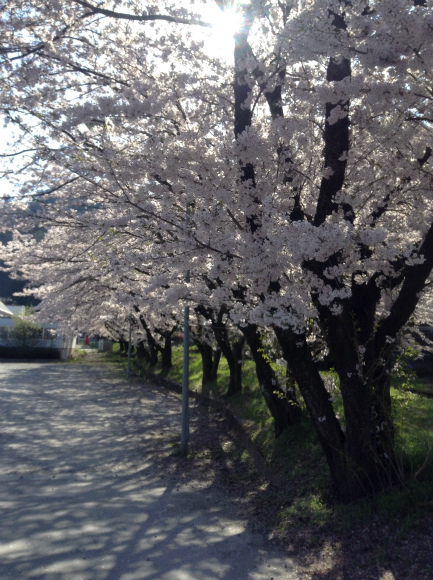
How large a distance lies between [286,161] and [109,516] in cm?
514

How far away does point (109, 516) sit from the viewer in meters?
6.83

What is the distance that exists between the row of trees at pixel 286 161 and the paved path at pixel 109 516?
1730 mm

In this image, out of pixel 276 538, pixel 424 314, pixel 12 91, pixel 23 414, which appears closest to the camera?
pixel 276 538

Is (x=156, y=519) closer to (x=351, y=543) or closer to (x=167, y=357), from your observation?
(x=351, y=543)

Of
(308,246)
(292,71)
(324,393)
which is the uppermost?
(292,71)

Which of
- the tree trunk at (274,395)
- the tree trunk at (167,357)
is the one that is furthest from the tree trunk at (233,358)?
the tree trunk at (167,357)

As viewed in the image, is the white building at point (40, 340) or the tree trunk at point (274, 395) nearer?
the tree trunk at point (274, 395)

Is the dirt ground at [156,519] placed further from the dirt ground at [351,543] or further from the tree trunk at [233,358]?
Answer: the tree trunk at [233,358]

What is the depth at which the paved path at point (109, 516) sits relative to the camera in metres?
5.21

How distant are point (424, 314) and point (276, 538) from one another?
248 inches

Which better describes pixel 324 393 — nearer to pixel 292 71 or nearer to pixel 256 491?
pixel 256 491

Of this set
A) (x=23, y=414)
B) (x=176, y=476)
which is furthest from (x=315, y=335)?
(x=23, y=414)

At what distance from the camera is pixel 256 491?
27.6ft

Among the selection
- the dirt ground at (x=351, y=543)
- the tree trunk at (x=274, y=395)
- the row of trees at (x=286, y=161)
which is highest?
the row of trees at (x=286, y=161)
